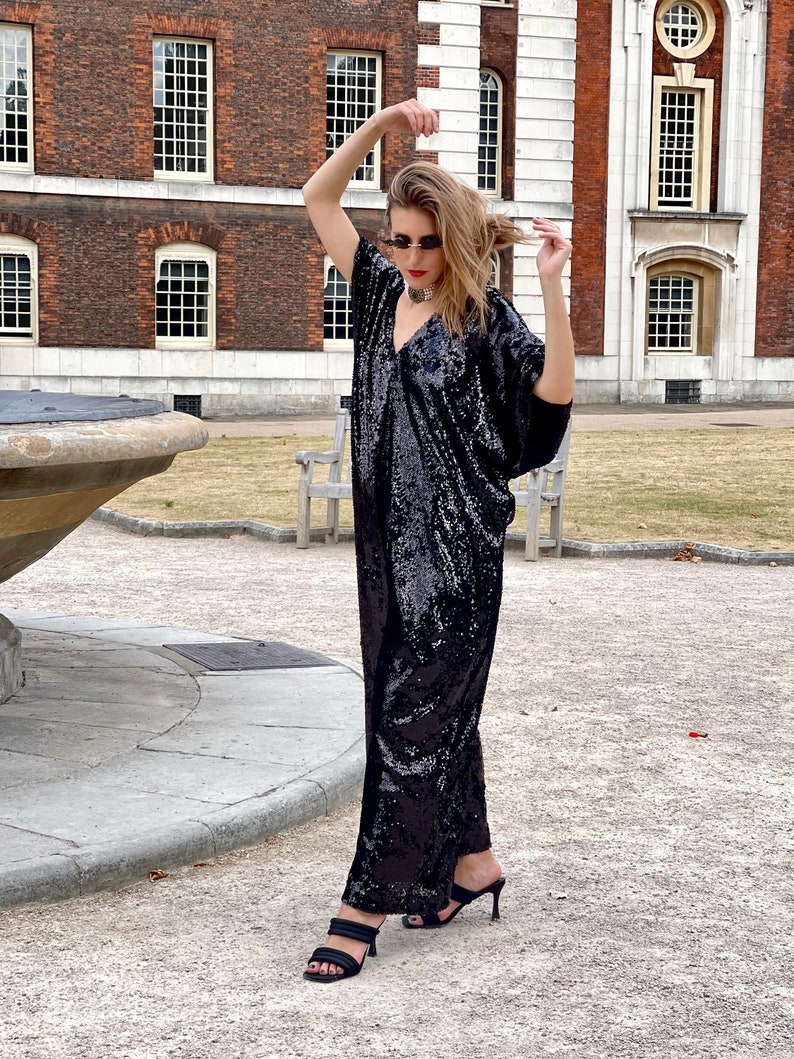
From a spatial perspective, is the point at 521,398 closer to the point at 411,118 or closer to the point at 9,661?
the point at 411,118

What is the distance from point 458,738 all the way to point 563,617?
4.99m

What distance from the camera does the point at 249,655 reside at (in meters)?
6.96

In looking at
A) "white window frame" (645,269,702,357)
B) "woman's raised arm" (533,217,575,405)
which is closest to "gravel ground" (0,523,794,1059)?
"woman's raised arm" (533,217,575,405)

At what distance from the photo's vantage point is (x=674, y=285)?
33562mm

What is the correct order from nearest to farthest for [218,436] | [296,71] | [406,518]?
[406,518] < [218,436] < [296,71]

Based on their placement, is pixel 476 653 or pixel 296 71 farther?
pixel 296 71

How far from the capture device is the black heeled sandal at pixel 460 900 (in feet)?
12.6

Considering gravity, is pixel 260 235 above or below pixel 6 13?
below

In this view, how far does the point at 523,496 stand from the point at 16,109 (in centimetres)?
1981

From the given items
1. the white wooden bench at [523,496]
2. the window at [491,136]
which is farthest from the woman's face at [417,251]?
the window at [491,136]

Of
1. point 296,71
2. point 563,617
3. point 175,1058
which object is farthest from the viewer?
point 296,71

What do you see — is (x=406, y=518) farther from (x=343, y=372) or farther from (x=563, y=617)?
(x=343, y=372)

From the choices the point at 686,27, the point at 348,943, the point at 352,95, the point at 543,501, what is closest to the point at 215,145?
the point at 352,95

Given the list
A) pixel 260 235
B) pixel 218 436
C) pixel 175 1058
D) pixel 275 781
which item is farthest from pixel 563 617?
pixel 260 235
